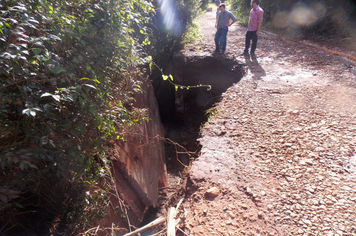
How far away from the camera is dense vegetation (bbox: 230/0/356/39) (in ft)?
25.7

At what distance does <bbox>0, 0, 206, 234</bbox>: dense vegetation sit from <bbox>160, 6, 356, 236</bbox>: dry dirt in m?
1.48

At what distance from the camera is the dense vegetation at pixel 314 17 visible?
25.7 ft

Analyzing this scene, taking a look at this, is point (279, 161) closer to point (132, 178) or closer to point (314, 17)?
point (132, 178)

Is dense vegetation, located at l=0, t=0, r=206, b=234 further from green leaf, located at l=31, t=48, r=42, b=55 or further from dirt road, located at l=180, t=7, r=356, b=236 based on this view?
dirt road, located at l=180, t=7, r=356, b=236

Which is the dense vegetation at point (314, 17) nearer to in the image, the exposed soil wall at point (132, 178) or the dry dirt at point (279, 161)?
the dry dirt at point (279, 161)

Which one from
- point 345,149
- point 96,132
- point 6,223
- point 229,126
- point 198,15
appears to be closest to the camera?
point 6,223

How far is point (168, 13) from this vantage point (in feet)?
28.4

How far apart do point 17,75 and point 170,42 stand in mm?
7825

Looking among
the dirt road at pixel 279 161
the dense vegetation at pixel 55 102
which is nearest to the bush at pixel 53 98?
the dense vegetation at pixel 55 102

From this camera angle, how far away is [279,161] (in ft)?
10.6

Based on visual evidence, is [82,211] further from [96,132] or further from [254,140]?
[254,140]

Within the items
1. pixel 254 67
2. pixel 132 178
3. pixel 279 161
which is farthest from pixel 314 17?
pixel 132 178

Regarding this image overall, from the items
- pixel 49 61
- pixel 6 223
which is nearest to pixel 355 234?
pixel 49 61

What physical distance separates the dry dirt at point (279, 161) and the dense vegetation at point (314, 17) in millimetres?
3532
